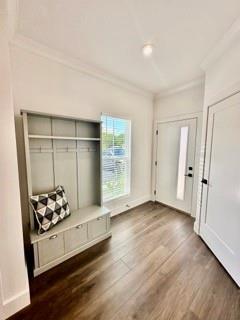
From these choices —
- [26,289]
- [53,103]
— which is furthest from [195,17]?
[26,289]

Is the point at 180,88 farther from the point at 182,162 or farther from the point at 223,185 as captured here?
the point at 223,185

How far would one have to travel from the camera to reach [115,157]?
3010 millimetres

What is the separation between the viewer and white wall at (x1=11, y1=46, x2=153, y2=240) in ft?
6.09

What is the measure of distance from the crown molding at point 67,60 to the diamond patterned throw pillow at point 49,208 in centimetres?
181

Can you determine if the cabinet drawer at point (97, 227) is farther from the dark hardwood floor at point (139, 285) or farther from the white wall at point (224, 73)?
the white wall at point (224, 73)

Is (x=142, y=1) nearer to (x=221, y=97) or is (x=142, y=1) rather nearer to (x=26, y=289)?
(x=221, y=97)

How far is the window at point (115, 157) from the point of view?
2.82 m

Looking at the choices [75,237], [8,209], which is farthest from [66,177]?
[8,209]

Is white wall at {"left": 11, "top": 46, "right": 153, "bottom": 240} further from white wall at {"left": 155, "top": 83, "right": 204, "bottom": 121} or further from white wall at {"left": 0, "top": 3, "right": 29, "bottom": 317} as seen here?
white wall at {"left": 0, "top": 3, "right": 29, "bottom": 317}

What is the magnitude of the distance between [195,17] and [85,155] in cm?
210

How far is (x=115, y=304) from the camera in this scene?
1387mm

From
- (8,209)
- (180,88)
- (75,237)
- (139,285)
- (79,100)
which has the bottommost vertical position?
(139,285)

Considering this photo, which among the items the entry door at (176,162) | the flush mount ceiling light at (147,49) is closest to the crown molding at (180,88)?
the entry door at (176,162)

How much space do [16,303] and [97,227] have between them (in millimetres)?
1111
